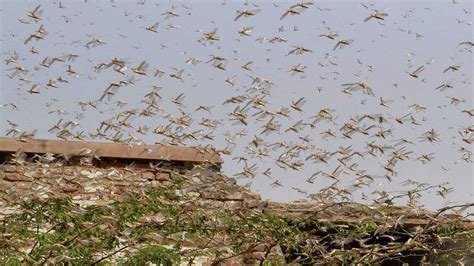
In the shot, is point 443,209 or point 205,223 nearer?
point 443,209

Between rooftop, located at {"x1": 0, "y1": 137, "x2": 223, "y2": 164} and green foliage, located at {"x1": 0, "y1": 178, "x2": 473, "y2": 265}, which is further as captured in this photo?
rooftop, located at {"x1": 0, "y1": 137, "x2": 223, "y2": 164}

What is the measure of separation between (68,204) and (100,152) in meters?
1.20

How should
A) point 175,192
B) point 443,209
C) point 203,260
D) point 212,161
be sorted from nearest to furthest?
1. point 443,209
2. point 203,260
3. point 175,192
4. point 212,161

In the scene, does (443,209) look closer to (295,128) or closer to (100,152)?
(295,128)

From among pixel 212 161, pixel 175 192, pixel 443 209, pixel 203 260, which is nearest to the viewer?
pixel 443 209

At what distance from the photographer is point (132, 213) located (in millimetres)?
9078

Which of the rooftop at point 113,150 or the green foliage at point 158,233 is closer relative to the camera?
the green foliage at point 158,233

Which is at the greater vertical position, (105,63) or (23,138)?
(105,63)

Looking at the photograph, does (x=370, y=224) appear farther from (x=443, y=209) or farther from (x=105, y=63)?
(x=105, y=63)

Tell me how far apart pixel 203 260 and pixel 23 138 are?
276cm

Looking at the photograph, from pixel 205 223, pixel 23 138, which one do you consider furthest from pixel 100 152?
pixel 205 223

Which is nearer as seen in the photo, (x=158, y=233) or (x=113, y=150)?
Result: (x=158, y=233)

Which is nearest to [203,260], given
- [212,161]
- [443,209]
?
[212,161]

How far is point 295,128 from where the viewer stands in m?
10.2
